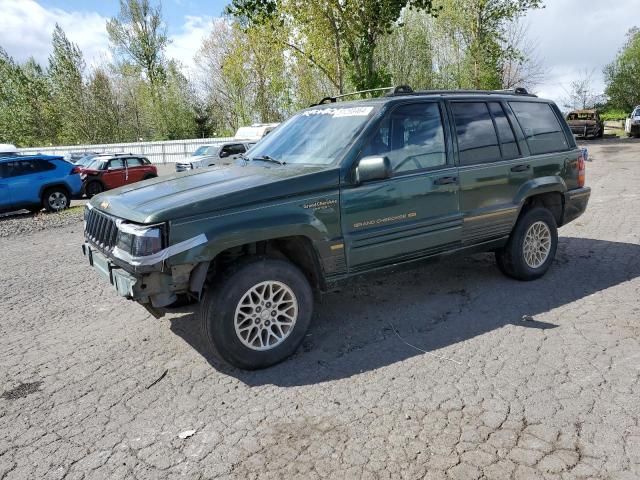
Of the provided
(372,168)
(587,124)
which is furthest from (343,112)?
(587,124)

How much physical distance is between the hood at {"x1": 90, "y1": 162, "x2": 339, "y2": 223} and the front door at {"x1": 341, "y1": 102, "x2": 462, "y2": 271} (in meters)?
0.36

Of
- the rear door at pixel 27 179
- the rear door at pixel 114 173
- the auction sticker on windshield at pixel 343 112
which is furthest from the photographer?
the rear door at pixel 114 173

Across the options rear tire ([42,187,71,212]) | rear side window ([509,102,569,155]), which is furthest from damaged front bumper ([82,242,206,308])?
rear tire ([42,187,71,212])

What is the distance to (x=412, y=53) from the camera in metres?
44.5

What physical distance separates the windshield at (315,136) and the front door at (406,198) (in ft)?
0.74

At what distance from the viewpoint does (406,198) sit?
4277 millimetres

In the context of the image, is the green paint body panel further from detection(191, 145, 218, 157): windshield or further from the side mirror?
detection(191, 145, 218, 157): windshield

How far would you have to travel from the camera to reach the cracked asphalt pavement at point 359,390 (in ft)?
8.84

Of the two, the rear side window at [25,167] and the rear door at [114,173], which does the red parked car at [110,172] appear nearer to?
the rear door at [114,173]

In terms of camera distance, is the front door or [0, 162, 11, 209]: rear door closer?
the front door

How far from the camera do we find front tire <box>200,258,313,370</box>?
3.52 m

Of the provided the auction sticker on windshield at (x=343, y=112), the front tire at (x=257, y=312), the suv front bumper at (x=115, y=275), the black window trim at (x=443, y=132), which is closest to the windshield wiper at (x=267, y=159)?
the auction sticker on windshield at (x=343, y=112)

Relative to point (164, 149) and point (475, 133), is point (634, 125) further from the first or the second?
point (475, 133)

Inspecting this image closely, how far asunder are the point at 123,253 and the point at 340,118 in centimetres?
220
